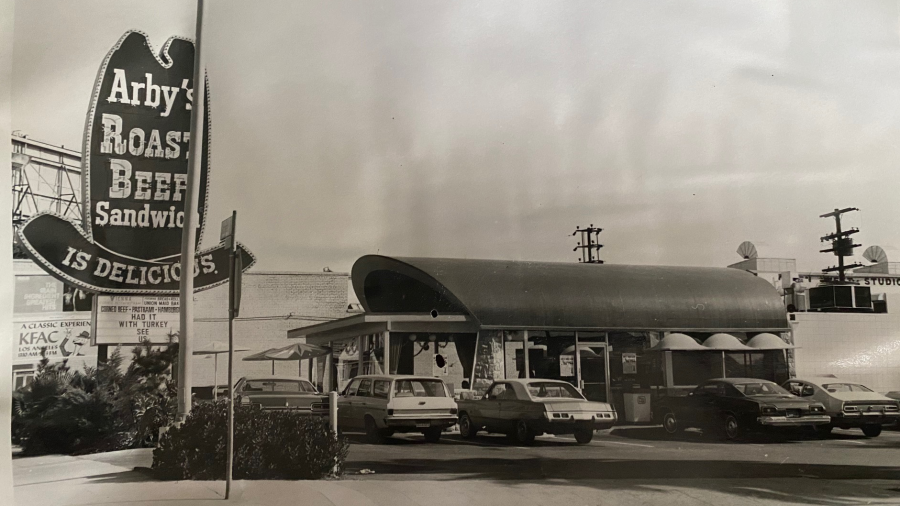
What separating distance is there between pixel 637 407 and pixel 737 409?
780mm

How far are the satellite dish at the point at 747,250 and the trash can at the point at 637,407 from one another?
1.30 m

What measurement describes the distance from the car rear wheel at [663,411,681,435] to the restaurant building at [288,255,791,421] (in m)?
0.16

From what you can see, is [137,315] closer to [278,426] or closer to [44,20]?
[278,426]

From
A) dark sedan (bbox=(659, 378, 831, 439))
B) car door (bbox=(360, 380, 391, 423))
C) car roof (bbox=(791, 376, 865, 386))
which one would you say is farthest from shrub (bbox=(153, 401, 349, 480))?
car roof (bbox=(791, 376, 865, 386))

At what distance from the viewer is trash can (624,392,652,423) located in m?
4.70

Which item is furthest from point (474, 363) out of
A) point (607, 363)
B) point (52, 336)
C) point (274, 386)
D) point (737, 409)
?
point (52, 336)

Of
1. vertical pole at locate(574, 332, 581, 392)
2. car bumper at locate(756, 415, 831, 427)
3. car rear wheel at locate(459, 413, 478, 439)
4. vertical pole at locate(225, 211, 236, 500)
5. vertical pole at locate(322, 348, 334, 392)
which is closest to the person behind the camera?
vertical pole at locate(225, 211, 236, 500)

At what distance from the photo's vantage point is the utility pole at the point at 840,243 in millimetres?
5367

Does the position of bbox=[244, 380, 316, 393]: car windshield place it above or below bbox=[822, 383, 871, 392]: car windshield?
above

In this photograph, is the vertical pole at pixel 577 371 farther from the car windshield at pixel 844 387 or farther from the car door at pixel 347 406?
the car windshield at pixel 844 387

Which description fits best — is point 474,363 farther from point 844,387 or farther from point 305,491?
point 844,387

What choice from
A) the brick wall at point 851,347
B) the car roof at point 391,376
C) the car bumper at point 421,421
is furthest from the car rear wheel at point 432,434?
the brick wall at point 851,347

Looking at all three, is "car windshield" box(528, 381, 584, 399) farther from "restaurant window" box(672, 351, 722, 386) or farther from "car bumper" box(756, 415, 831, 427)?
"car bumper" box(756, 415, 831, 427)

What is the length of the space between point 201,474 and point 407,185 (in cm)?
227
